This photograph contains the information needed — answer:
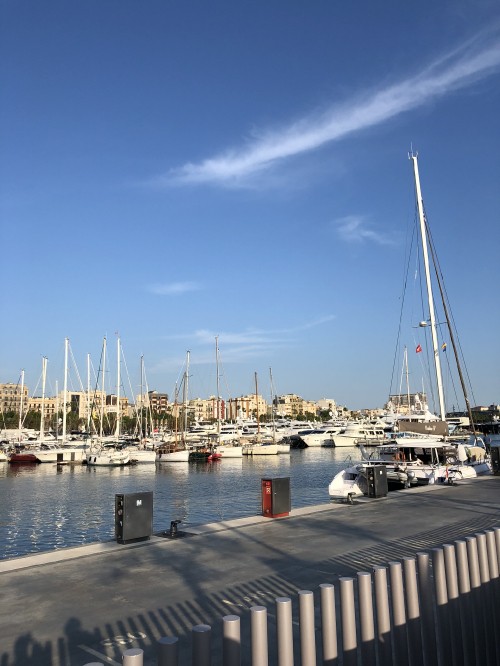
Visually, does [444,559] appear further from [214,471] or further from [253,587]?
[214,471]

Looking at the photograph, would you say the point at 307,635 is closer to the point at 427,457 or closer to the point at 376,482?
the point at 376,482

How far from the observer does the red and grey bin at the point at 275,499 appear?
52.9ft

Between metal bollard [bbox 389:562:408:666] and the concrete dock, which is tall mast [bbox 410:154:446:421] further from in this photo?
metal bollard [bbox 389:562:408:666]

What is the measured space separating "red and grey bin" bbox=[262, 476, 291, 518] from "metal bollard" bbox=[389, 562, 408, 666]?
1174 cm

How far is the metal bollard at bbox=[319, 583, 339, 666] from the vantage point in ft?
13.4

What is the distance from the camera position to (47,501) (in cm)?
3931

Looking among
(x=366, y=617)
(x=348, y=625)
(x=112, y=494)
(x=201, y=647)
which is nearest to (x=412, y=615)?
(x=366, y=617)

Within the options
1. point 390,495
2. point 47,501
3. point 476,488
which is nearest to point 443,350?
point 476,488

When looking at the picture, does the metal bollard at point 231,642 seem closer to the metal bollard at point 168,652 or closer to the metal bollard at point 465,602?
the metal bollard at point 168,652

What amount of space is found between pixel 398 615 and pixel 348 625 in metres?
0.60

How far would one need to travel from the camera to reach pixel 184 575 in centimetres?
1000

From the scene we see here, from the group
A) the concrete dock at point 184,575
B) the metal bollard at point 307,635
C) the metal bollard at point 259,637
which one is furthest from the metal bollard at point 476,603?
the concrete dock at point 184,575

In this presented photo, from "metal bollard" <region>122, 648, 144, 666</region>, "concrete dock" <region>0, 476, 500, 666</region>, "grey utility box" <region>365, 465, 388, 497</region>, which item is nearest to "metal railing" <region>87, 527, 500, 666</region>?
"metal bollard" <region>122, 648, 144, 666</region>

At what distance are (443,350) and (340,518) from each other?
26438 mm
